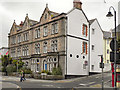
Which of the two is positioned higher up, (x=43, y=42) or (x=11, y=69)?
(x=43, y=42)

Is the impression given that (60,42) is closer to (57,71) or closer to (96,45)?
(57,71)

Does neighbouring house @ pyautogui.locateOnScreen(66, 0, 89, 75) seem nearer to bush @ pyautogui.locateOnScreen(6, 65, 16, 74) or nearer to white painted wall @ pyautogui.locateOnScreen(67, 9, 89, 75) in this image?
white painted wall @ pyautogui.locateOnScreen(67, 9, 89, 75)

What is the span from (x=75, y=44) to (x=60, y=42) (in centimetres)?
308

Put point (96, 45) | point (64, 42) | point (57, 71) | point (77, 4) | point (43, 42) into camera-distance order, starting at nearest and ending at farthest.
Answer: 1. point (57, 71)
2. point (64, 42)
3. point (77, 4)
4. point (43, 42)
5. point (96, 45)

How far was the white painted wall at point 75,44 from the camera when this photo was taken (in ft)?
99.6

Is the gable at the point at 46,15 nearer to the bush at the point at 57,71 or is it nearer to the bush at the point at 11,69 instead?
the bush at the point at 57,71

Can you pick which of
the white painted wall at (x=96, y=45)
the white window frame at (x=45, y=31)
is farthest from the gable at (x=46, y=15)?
the white painted wall at (x=96, y=45)

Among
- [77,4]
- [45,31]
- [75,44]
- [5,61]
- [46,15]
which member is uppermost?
[77,4]

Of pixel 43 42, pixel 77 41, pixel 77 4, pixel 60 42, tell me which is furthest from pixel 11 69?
pixel 77 4

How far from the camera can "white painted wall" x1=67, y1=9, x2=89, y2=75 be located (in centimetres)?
3037

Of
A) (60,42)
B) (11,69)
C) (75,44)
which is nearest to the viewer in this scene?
(60,42)

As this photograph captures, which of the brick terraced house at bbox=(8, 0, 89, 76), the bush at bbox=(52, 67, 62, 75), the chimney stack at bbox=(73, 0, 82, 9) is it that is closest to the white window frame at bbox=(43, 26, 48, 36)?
the brick terraced house at bbox=(8, 0, 89, 76)

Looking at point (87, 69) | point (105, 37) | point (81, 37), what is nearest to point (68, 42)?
point (81, 37)

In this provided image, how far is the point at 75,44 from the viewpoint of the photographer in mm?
31906
